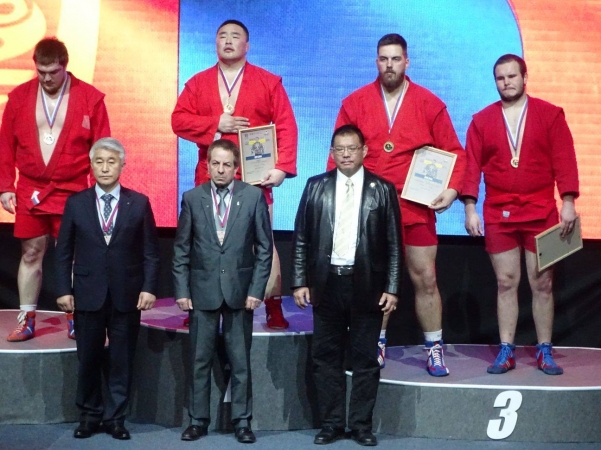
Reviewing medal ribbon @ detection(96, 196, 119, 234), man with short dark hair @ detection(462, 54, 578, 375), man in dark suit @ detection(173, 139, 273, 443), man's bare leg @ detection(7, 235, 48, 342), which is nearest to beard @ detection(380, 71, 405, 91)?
man with short dark hair @ detection(462, 54, 578, 375)

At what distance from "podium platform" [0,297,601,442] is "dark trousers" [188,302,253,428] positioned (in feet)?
0.57

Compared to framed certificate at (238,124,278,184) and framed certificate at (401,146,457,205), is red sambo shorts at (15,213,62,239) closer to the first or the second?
framed certificate at (238,124,278,184)

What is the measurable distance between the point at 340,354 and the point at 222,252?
28.1 inches

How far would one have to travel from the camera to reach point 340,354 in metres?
4.43

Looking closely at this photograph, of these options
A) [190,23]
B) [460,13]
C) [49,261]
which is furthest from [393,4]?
[49,261]

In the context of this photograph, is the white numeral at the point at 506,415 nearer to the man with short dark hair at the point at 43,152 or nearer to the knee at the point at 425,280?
the knee at the point at 425,280

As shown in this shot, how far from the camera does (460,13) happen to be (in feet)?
18.1

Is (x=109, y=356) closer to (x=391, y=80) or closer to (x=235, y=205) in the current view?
(x=235, y=205)

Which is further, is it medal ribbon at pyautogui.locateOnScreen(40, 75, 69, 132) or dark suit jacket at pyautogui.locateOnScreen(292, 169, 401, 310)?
medal ribbon at pyautogui.locateOnScreen(40, 75, 69, 132)

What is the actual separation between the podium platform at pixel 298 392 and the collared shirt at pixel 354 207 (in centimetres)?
52

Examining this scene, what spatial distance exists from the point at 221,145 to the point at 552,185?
1.69 meters

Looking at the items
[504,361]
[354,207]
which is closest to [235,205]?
[354,207]

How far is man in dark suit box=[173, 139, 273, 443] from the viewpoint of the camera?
4332mm

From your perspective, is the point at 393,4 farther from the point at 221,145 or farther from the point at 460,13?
the point at 221,145
